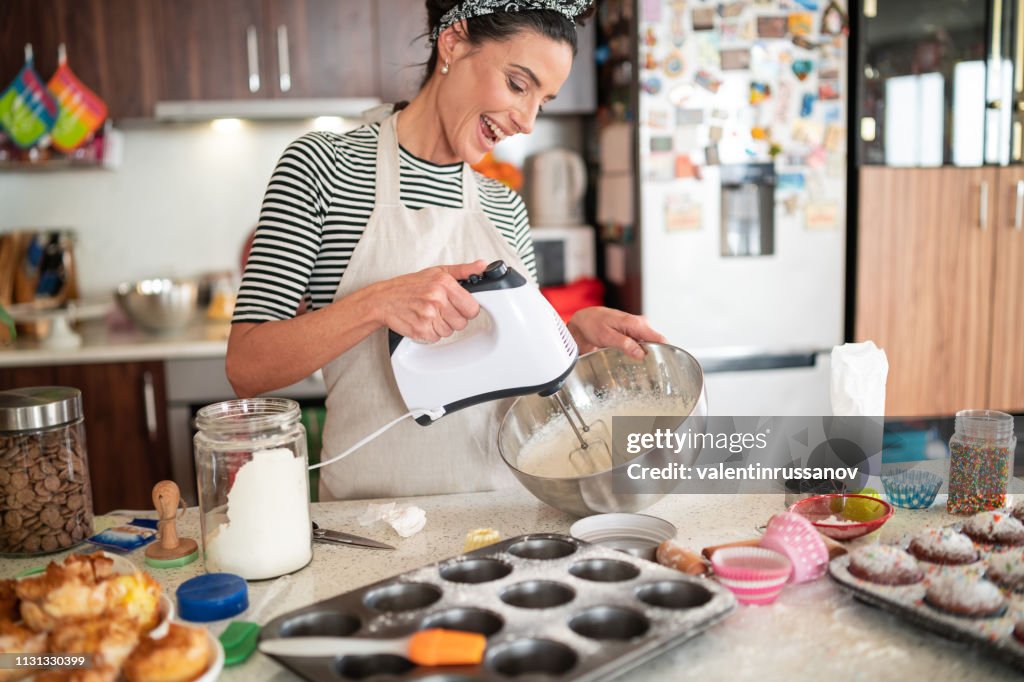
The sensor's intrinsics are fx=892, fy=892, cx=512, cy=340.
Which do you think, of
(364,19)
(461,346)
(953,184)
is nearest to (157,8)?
(364,19)

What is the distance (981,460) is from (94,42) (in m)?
A: 2.66

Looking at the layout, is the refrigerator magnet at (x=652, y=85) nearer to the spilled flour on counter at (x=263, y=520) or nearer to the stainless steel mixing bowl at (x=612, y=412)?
the stainless steel mixing bowl at (x=612, y=412)

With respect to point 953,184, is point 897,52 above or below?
above

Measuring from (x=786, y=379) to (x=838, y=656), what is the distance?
6.70ft

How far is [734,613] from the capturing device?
902 millimetres

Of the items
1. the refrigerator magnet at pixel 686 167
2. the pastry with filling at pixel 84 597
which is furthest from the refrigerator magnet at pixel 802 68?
the pastry with filling at pixel 84 597

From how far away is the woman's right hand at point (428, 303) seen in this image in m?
1.06

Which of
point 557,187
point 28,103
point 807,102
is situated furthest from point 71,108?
point 807,102

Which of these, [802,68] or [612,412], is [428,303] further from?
[802,68]

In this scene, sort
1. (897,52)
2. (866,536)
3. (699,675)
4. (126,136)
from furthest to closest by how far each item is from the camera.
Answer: (126,136) < (897,52) < (866,536) < (699,675)

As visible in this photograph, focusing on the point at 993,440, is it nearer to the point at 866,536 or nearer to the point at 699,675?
the point at 866,536

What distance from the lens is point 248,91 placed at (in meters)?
2.78

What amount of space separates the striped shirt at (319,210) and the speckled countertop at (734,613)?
1.08 feet

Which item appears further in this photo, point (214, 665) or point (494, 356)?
point (494, 356)
